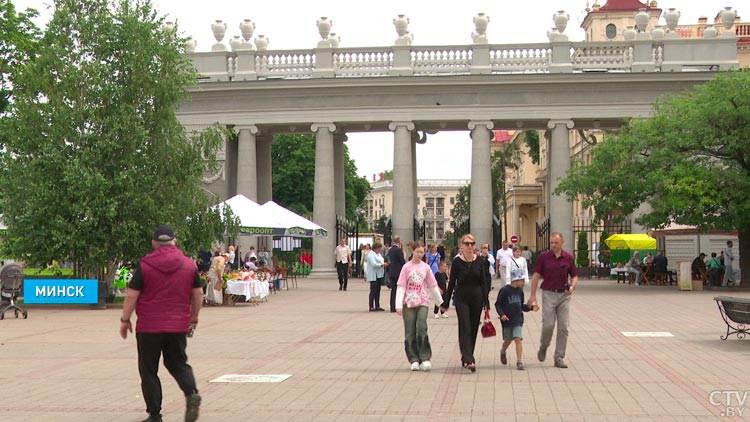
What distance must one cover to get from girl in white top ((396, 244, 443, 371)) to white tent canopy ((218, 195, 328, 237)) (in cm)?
1798

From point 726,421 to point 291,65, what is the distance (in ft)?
136

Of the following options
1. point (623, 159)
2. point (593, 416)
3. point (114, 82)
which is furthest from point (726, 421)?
point (623, 159)

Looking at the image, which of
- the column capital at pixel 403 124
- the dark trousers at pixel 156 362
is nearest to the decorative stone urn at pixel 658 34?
the column capital at pixel 403 124

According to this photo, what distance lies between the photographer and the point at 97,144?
1101 inches

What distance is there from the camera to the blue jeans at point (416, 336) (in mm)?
14328

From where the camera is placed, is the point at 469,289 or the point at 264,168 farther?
the point at 264,168

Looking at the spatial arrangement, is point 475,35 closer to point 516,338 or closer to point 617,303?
point 617,303

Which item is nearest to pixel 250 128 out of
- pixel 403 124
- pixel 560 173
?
pixel 403 124

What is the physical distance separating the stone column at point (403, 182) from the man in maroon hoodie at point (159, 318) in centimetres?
3924

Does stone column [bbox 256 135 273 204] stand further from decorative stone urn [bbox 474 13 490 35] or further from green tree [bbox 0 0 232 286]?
green tree [bbox 0 0 232 286]

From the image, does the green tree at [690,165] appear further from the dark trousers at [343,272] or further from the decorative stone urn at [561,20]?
the decorative stone urn at [561,20]

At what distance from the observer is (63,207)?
27.8 metres

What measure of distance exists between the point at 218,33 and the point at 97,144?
2320cm

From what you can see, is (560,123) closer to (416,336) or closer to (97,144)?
(97,144)
